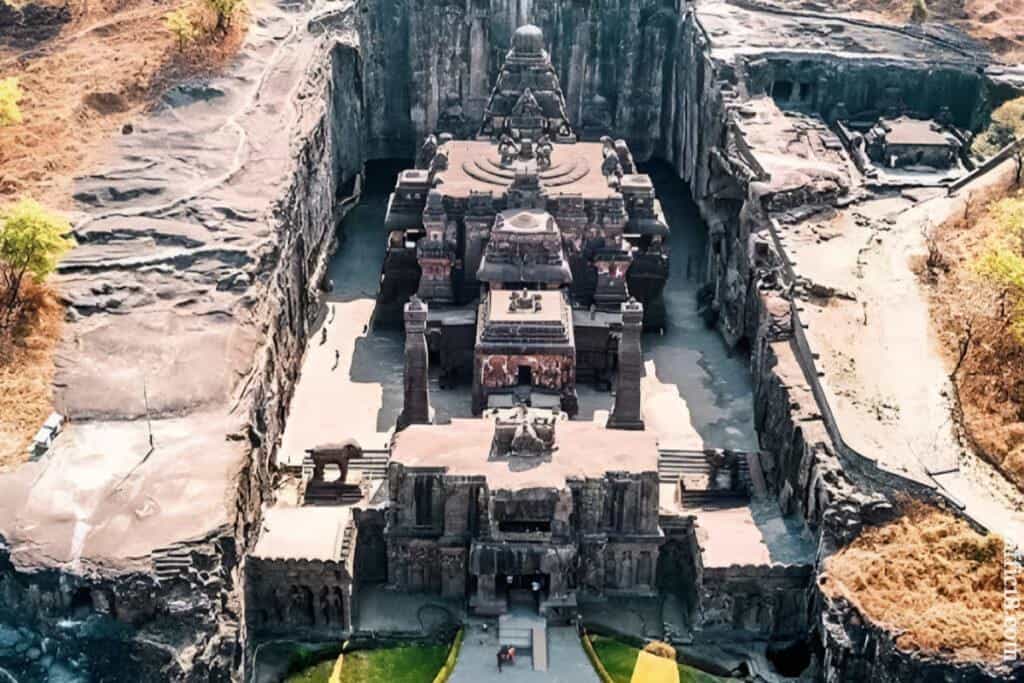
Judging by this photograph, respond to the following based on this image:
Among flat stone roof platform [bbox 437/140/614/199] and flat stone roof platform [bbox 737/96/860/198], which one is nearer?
flat stone roof platform [bbox 437/140/614/199]

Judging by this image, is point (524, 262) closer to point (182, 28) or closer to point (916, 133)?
point (916, 133)

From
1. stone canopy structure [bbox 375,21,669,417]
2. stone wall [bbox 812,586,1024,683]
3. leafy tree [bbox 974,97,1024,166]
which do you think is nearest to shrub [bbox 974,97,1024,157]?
leafy tree [bbox 974,97,1024,166]

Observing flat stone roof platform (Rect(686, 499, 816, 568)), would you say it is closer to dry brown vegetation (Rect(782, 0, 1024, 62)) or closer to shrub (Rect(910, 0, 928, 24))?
dry brown vegetation (Rect(782, 0, 1024, 62))

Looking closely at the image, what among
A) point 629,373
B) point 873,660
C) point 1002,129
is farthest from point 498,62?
point 873,660

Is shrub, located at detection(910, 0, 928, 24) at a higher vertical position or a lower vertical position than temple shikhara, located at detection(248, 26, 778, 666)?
higher

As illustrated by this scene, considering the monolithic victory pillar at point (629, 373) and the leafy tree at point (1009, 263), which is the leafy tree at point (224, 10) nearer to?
the monolithic victory pillar at point (629, 373)

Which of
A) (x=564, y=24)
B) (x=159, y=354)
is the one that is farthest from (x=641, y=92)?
(x=159, y=354)
